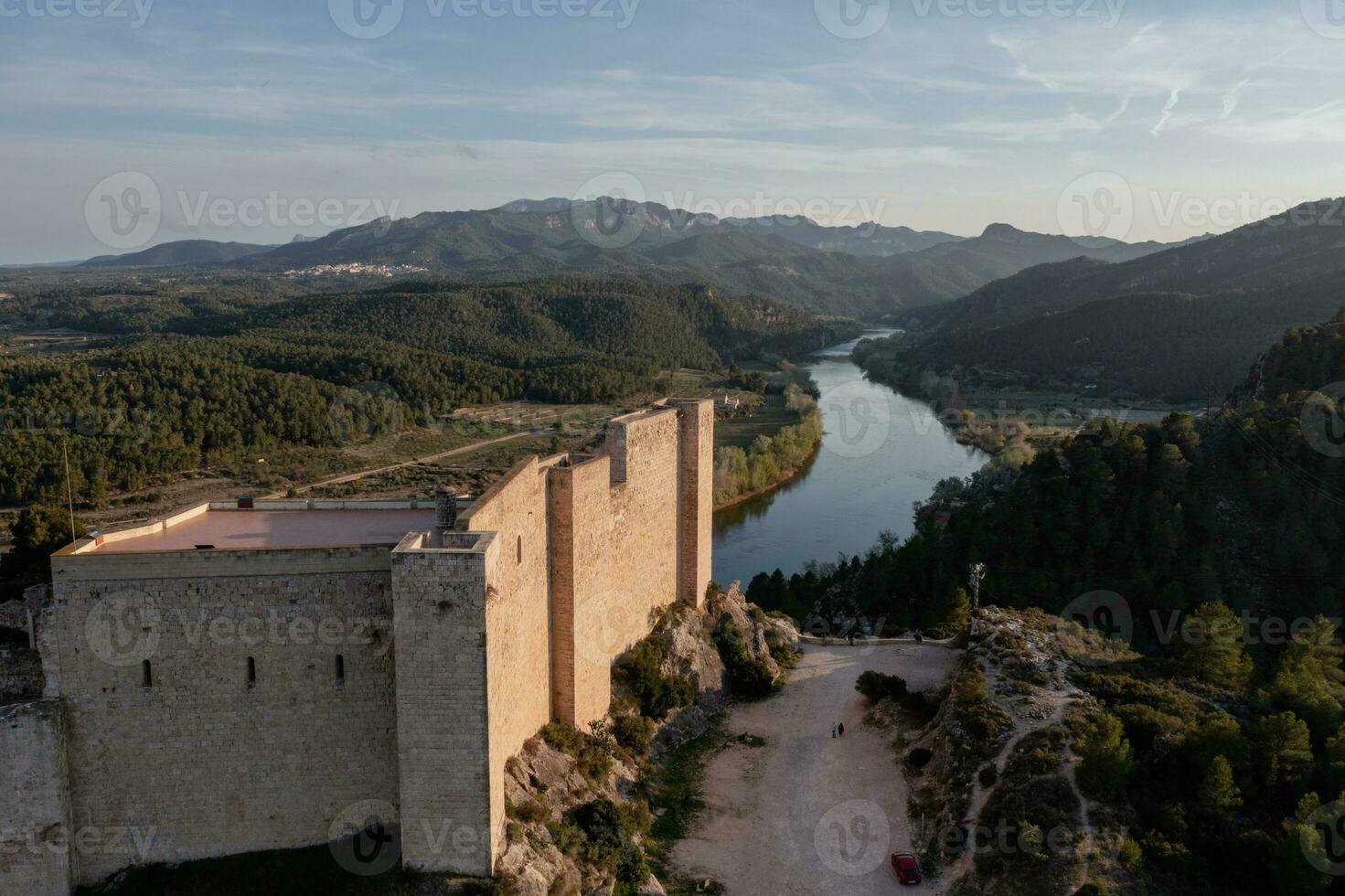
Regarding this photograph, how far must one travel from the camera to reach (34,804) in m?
10.6

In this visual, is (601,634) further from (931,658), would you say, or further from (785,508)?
(785,508)

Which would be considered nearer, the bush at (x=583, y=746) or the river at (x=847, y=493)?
the bush at (x=583, y=746)

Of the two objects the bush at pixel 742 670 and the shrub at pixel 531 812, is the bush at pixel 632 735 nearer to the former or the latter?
the shrub at pixel 531 812

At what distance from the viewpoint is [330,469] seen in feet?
174

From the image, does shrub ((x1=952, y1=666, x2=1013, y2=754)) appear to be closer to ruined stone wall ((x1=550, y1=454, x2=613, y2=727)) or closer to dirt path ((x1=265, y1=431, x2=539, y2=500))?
ruined stone wall ((x1=550, y1=454, x2=613, y2=727))

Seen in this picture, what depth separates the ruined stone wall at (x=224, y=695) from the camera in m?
10.8

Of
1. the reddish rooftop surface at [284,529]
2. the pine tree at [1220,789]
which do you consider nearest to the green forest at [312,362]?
the reddish rooftop surface at [284,529]

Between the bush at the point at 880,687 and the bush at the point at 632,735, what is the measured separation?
20.9 ft

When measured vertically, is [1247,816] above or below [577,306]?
below

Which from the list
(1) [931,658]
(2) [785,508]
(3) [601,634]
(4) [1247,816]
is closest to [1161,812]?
(4) [1247,816]

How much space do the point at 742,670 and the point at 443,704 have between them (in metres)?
11.5

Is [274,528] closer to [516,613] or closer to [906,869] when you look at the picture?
[516,613]

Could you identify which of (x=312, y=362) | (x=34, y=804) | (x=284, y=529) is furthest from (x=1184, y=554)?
(x=312, y=362)

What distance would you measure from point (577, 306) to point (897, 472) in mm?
60747
